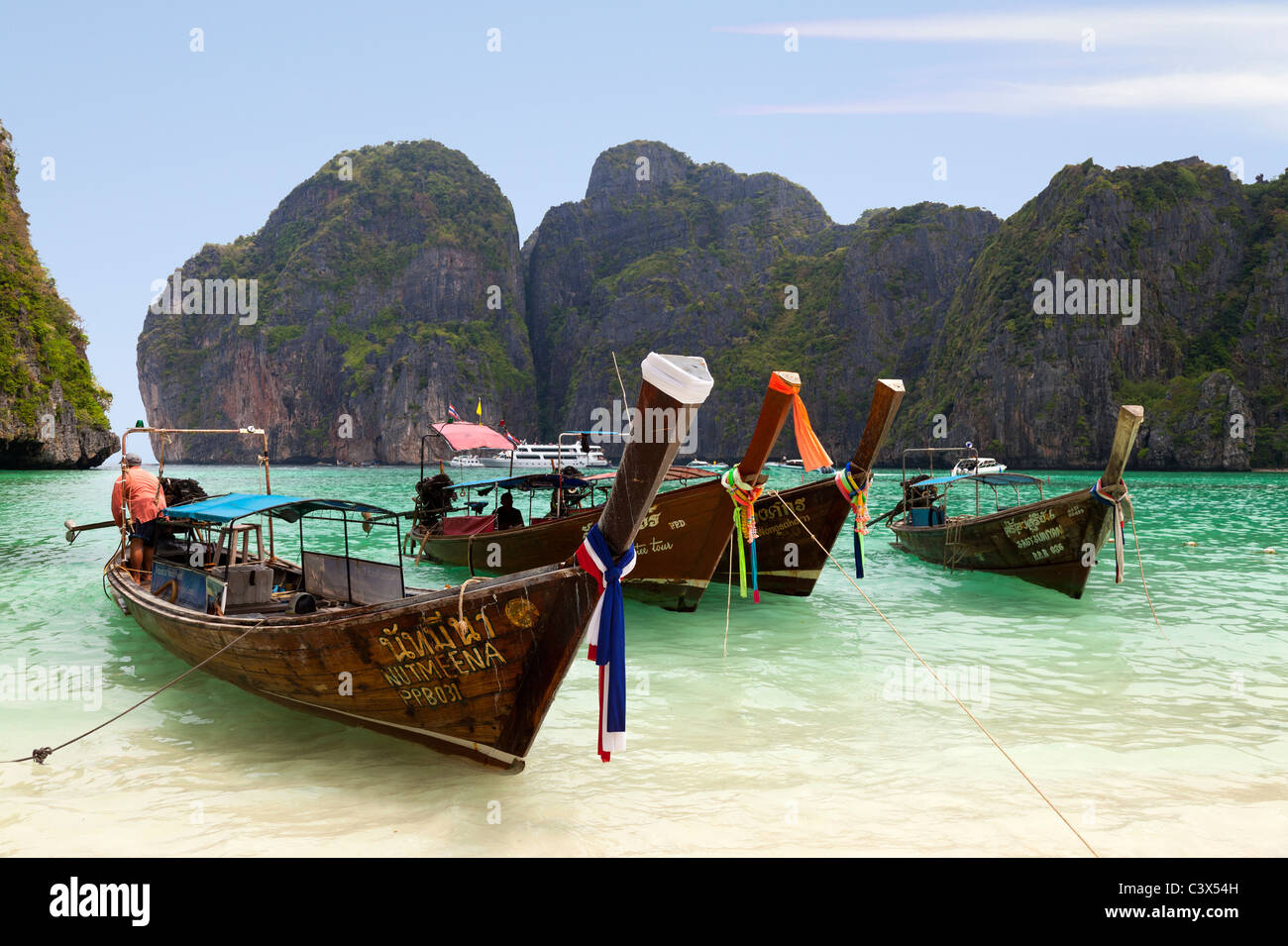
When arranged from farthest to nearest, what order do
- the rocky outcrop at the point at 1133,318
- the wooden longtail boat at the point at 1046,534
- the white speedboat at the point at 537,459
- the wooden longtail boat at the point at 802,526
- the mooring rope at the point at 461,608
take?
the white speedboat at the point at 537,459, the rocky outcrop at the point at 1133,318, the wooden longtail boat at the point at 1046,534, the wooden longtail boat at the point at 802,526, the mooring rope at the point at 461,608

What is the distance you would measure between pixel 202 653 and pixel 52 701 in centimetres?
159

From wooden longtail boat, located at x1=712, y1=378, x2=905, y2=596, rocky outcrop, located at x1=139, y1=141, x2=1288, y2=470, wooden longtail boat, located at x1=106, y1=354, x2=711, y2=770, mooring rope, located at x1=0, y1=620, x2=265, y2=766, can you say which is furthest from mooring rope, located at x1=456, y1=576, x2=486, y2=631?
rocky outcrop, located at x1=139, y1=141, x2=1288, y2=470

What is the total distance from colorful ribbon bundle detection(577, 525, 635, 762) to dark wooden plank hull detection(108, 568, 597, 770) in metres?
0.08

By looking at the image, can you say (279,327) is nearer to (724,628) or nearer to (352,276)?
(352,276)

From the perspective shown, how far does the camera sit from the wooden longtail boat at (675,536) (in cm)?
915

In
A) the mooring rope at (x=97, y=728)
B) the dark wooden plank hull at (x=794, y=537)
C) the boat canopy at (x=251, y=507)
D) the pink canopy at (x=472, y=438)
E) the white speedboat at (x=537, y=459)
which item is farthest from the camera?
the white speedboat at (x=537, y=459)

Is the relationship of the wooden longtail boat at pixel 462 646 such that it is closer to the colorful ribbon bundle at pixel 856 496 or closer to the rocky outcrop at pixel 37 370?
the colorful ribbon bundle at pixel 856 496

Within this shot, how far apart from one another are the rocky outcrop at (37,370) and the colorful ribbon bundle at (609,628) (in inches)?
2007

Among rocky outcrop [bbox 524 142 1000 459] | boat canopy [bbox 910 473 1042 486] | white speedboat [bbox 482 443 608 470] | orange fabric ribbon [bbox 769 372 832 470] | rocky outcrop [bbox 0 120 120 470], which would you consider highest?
rocky outcrop [bbox 524 142 1000 459]

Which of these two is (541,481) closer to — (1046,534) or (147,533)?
(147,533)

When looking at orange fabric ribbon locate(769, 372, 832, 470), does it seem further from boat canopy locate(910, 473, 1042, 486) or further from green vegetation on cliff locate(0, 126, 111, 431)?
green vegetation on cliff locate(0, 126, 111, 431)

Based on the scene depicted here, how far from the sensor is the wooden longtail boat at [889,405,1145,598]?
1105cm

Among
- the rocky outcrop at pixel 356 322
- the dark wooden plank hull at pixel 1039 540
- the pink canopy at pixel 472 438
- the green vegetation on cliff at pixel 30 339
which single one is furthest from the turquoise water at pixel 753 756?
the rocky outcrop at pixel 356 322

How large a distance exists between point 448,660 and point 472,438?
958 cm
